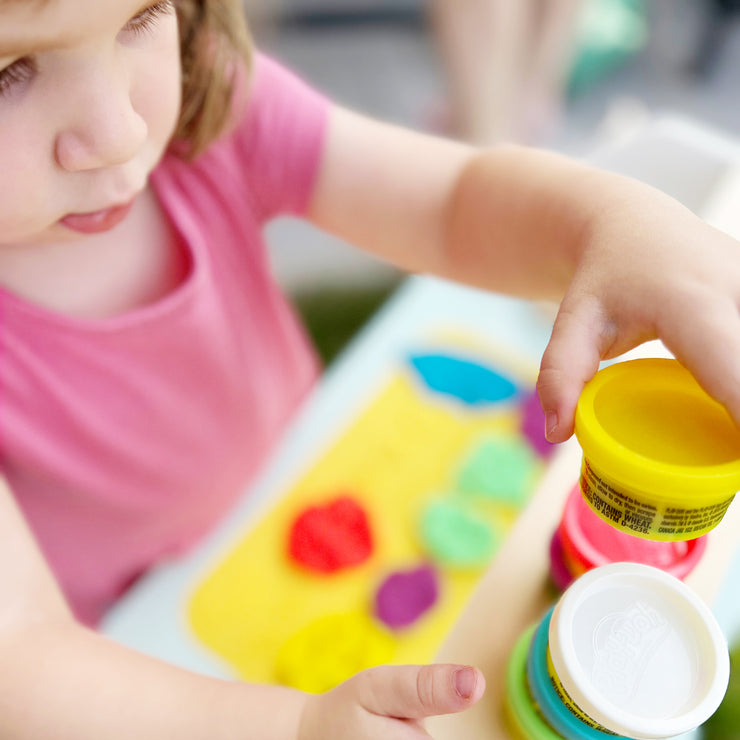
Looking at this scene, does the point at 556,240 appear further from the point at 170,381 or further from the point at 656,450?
the point at 170,381

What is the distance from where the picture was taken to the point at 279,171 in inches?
24.5

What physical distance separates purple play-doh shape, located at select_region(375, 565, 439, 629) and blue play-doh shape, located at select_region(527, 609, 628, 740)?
13.1 inches

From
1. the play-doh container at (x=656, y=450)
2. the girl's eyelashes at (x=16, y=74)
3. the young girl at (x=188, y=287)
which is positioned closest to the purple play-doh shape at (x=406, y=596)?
the young girl at (x=188, y=287)

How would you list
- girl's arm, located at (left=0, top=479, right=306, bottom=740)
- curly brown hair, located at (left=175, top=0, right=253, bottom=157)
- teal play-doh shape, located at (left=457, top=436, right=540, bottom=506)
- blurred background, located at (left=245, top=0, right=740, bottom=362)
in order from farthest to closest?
blurred background, located at (left=245, top=0, right=740, bottom=362)
teal play-doh shape, located at (left=457, top=436, right=540, bottom=506)
curly brown hair, located at (left=175, top=0, right=253, bottom=157)
girl's arm, located at (left=0, top=479, right=306, bottom=740)

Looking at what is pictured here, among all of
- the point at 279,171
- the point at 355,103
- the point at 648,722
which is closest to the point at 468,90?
the point at 355,103

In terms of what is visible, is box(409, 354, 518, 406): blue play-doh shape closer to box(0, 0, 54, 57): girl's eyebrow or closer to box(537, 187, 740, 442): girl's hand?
box(537, 187, 740, 442): girl's hand

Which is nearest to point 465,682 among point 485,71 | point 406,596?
point 406,596

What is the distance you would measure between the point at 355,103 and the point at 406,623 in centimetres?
124

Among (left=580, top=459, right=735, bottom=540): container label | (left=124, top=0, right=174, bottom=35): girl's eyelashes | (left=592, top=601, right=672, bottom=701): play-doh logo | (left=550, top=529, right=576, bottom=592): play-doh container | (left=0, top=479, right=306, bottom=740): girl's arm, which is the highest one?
(left=124, top=0, right=174, bottom=35): girl's eyelashes

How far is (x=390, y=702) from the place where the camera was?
35cm

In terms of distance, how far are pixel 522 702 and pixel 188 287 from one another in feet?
1.25

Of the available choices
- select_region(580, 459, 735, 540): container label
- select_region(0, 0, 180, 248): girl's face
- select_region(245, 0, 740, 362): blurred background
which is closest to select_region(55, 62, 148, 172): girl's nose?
select_region(0, 0, 180, 248): girl's face

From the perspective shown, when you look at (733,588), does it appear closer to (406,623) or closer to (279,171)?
(406,623)

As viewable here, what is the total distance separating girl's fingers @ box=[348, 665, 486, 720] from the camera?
1.06 ft
